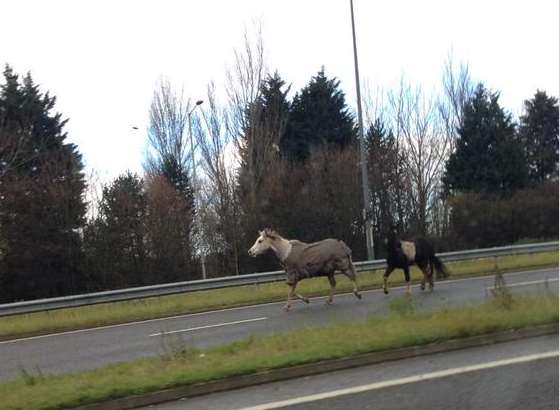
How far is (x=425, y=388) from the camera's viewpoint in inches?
271

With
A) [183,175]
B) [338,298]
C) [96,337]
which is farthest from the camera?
[183,175]

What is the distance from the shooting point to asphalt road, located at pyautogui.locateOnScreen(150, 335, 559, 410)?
6.41 meters

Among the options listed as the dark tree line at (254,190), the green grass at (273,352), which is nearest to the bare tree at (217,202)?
the dark tree line at (254,190)

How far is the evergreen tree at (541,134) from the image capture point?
176ft

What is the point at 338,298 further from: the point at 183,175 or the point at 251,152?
the point at 183,175

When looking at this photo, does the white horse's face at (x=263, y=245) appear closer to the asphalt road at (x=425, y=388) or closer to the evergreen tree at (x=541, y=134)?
the asphalt road at (x=425, y=388)

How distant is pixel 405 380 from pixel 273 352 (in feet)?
6.64

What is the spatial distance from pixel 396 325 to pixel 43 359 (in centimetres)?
601

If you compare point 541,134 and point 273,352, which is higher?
point 541,134

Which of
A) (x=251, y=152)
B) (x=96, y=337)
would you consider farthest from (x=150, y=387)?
(x=251, y=152)

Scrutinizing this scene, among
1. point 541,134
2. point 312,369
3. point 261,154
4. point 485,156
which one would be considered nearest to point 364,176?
point 261,154

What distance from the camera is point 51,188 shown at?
101 feet

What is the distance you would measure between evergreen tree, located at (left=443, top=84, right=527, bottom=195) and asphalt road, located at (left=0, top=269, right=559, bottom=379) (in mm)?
27240

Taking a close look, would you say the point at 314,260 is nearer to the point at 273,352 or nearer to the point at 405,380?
the point at 273,352
